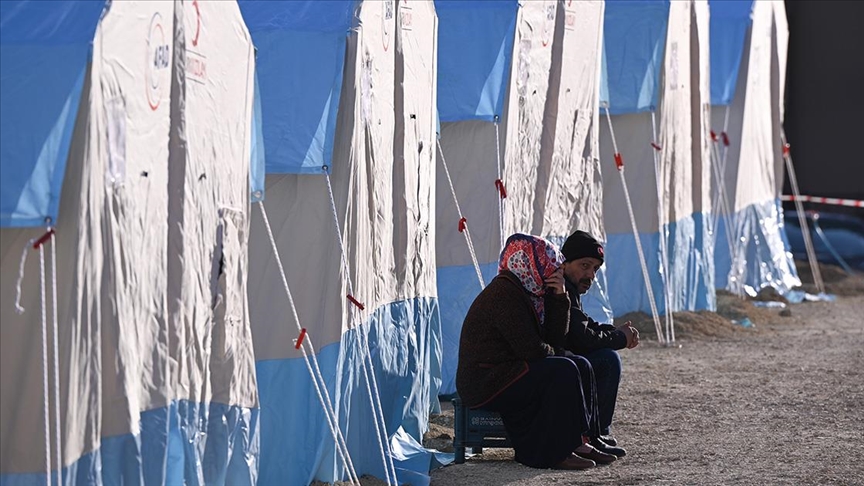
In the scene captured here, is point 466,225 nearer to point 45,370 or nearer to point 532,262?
point 532,262

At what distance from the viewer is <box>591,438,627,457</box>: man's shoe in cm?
702

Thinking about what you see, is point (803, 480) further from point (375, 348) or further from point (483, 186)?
point (483, 186)

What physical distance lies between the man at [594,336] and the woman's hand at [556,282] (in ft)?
1.15

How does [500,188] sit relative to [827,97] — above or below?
below

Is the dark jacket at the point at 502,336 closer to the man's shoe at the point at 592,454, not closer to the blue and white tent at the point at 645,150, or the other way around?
the man's shoe at the point at 592,454

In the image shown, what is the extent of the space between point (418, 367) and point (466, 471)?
3.14ft

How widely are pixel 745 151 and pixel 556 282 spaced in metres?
8.71

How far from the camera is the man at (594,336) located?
696cm

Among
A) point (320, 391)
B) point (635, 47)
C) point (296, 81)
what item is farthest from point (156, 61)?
point (635, 47)

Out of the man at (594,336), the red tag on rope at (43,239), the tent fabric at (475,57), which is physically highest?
the tent fabric at (475,57)

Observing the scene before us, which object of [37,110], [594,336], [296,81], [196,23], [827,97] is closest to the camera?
[37,110]

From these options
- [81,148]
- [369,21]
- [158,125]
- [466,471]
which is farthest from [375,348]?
[81,148]

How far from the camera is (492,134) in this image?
876 cm

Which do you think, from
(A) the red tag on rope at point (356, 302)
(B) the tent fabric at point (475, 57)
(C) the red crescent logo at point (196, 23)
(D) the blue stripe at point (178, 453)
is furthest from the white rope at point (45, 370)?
(B) the tent fabric at point (475, 57)
